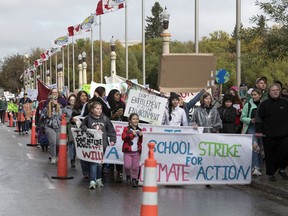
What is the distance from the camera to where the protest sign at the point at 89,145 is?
12.0m

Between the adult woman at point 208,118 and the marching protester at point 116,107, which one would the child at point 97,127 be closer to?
the adult woman at point 208,118

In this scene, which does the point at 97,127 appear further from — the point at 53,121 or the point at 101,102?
the point at 53,121

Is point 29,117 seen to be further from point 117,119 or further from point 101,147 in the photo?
point 101,147

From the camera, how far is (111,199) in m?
10.6

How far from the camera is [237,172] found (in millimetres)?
12211

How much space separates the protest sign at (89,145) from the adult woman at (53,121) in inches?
146

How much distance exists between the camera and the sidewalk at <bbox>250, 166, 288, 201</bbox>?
11.1 meters

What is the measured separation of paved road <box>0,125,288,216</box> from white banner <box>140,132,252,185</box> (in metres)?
0.21

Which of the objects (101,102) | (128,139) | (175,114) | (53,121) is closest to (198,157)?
(128,139)

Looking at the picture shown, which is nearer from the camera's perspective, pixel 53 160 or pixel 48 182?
pixel 48 182

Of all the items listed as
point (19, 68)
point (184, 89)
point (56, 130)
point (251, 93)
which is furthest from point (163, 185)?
point (19, 68)

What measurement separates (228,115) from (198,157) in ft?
7.25

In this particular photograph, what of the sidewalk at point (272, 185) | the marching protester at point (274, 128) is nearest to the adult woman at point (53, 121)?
the sidewalk at point (272, 185)

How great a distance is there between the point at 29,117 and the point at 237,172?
19.9m
